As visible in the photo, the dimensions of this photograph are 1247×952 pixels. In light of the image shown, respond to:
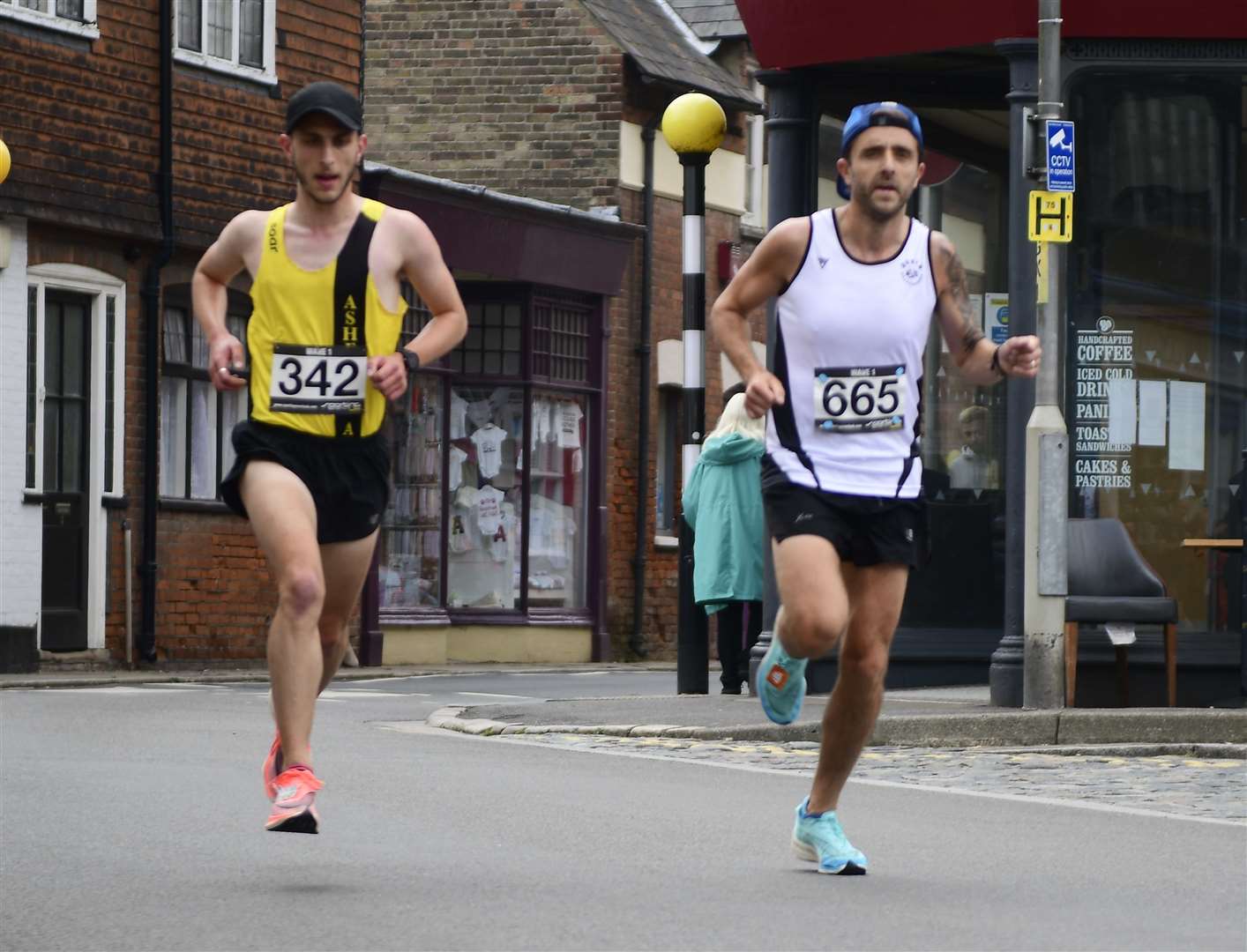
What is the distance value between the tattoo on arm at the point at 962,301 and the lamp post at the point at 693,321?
8855mm

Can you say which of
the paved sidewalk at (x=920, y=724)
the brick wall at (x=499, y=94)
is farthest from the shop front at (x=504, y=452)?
the paved sidewalk at (x=920, y=724)

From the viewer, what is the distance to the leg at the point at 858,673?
7.59 metres

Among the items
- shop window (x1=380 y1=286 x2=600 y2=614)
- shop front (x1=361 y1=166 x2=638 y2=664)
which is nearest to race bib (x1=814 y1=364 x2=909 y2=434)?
shop front (x1=361 y1=166 x2=638 y2=664)

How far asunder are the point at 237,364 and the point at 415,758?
4.05 metres

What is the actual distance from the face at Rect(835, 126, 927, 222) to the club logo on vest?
14cm

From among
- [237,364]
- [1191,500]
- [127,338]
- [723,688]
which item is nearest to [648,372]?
[127,338]

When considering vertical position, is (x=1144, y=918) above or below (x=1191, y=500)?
below

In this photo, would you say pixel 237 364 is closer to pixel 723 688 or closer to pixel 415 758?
pixel 415 758

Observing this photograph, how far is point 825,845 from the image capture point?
7.60 metres

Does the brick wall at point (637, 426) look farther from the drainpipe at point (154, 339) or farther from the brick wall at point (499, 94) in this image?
the drainpipe at point (154, 339)

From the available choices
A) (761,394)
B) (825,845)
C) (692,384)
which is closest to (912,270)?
(761,394)

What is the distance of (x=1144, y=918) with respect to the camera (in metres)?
6.84

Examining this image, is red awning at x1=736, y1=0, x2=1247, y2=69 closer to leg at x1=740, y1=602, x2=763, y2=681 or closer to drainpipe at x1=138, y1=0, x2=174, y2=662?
leg at x1=740, y1=602, x2=763, y2=681

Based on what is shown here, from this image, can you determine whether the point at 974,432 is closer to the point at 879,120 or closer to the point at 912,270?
the point at 912,270
